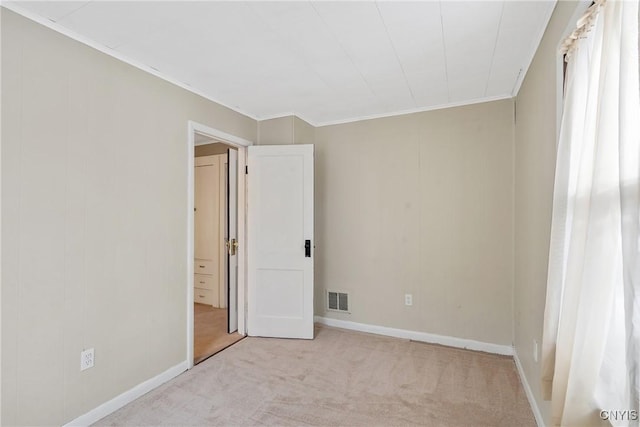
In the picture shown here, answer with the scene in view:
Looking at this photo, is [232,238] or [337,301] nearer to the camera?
[232,238]

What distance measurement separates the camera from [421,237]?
11.4 ft

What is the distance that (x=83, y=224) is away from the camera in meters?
2.10

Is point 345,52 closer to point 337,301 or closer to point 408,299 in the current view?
point 408,299

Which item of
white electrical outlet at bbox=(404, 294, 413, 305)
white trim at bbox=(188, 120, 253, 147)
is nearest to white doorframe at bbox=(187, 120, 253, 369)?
white trim at bbox=(188, 120, 253, 147)

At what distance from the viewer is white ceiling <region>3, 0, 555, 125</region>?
181 centimetres

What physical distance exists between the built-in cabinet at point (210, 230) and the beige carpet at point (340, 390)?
174 centimetres

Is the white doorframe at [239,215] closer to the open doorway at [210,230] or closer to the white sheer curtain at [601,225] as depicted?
the open doorway at [210,230]

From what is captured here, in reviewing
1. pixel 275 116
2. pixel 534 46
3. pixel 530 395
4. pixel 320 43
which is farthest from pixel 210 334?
pixel 534 46

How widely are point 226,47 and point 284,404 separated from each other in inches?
99.5

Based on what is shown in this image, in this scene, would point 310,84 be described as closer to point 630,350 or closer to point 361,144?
point 361,144

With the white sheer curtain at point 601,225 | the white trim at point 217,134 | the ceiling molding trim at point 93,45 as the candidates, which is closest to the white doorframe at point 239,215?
the white trim at point 217,134

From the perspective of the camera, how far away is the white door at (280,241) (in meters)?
3.51

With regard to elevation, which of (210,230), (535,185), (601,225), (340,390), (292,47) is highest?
(292,47)

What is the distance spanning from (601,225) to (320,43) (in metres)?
1.85
